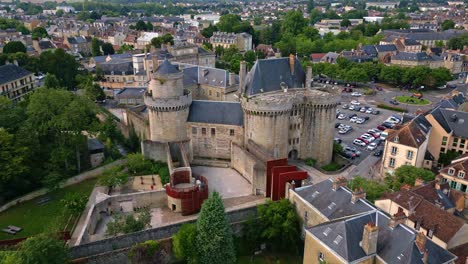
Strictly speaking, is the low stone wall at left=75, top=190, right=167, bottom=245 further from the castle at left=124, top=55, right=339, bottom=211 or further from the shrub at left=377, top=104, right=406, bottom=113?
the shrub at left=377, top=104, right=406, bottom=113

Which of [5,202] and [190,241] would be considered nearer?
[190,241]

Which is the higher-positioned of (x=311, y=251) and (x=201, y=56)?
(x=201, y=56)

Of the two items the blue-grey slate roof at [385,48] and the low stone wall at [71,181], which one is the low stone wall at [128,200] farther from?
the blue-grey slate roof at [385,48]

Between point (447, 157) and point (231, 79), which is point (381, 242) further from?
point (231, 79)

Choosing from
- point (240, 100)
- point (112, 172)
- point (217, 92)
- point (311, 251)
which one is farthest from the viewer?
point (217, 92)

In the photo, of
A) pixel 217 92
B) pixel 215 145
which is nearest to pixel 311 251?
pixel 215 145

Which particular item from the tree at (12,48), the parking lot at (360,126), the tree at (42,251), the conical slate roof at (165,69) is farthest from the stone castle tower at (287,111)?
the tree at (12,48)

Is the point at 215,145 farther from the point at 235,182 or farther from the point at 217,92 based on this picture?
the point at 217,92

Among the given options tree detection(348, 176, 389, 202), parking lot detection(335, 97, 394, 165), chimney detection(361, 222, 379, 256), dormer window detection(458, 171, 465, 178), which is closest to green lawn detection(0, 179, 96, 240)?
chimney detection(361, 222, 379, 256)
